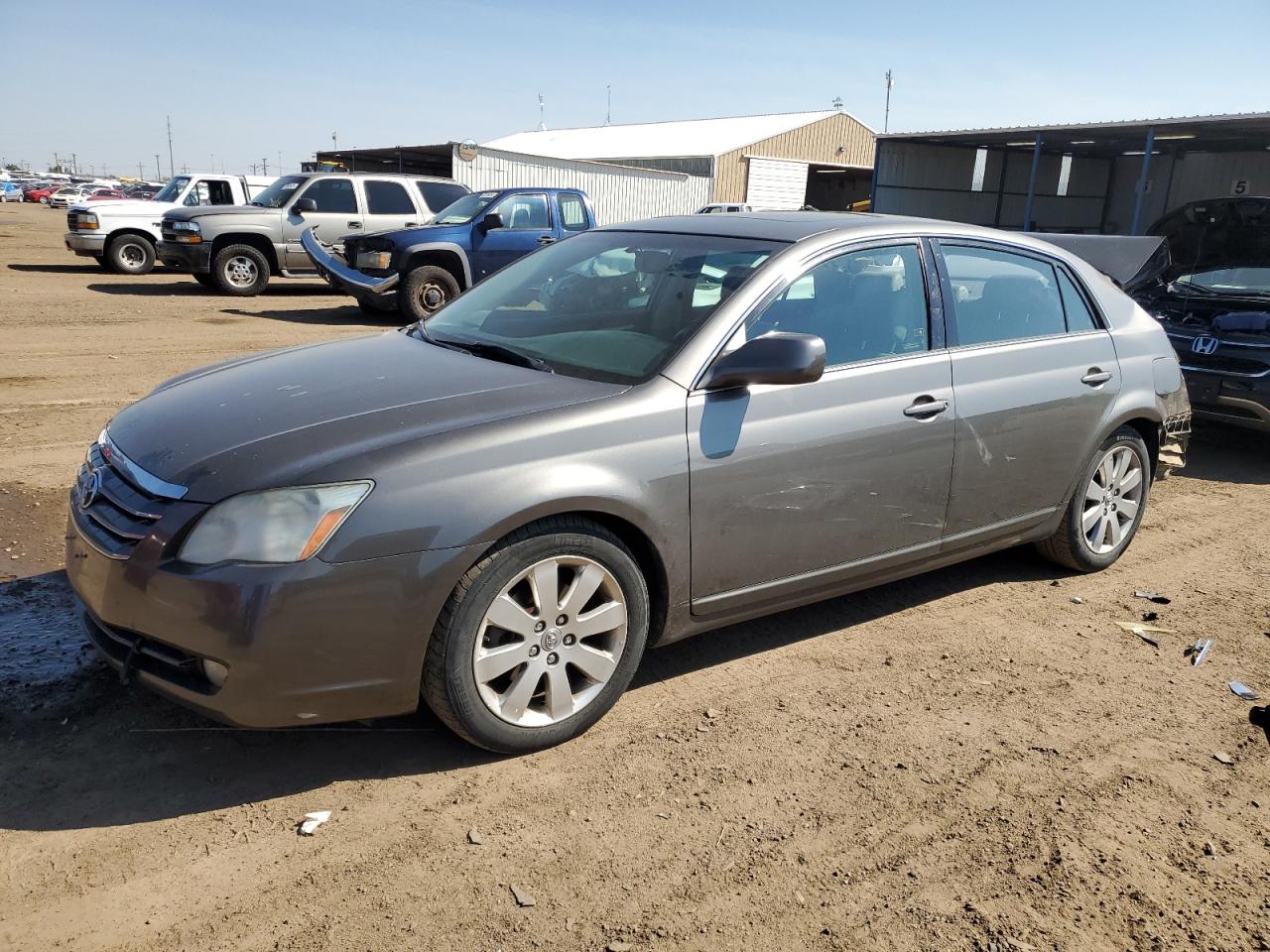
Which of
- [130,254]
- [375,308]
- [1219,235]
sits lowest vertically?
[375,308]

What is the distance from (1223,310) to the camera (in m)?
7.53

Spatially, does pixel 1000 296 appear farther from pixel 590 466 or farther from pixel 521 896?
pixel 521 896

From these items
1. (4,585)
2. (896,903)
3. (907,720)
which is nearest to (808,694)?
(907,720)

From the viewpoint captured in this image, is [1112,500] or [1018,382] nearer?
[1018,382]

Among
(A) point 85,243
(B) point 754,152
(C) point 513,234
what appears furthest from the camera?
(B) point 754,152

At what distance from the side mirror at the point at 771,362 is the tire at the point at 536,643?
679 mm

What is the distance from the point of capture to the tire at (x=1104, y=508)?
475 centimetres

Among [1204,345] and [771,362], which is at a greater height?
[771,362]

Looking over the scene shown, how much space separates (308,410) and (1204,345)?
671cm

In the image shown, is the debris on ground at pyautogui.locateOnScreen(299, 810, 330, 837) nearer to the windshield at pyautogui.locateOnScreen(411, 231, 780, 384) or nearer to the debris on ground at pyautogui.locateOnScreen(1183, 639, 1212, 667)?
the windshield at pyautogui.locateOnScreen(411, 231, 780, 384)

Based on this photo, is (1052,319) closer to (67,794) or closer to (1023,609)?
(1023,609)

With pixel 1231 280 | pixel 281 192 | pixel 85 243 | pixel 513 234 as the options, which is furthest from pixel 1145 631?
pixel 85 243

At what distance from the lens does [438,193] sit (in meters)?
16.4

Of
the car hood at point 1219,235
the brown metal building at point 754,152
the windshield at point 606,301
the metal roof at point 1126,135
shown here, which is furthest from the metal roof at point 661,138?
the windshield at point 606,301
